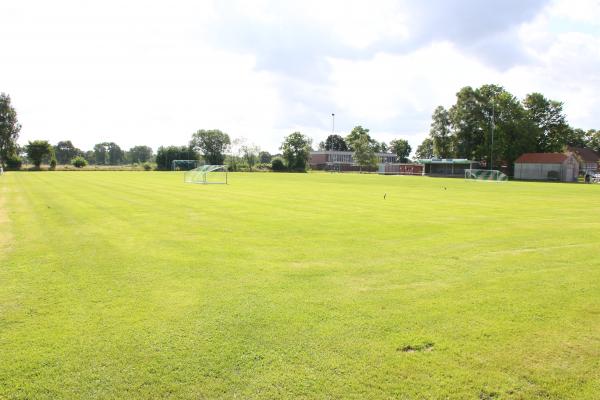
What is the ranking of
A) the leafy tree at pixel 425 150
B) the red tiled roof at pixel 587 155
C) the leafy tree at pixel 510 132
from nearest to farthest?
the leafy tree at pixel 510 132
the red tiled roof at pixel 587 155
the leafy tree at pixel 425 150

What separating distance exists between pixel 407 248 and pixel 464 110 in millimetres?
93915

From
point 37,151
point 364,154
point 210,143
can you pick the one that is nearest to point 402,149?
point 364,154

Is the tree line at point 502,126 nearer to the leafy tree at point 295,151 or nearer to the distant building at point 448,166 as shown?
the distant building at point 448,166

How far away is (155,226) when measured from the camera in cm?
1372

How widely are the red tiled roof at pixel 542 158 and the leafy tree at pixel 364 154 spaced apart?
49.1 metres

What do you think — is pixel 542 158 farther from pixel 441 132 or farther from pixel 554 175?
pixel 441 132

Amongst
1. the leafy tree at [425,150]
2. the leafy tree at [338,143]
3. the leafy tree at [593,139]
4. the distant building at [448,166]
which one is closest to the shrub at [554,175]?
the distant building at [448,166]

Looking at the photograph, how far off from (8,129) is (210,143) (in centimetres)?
6183

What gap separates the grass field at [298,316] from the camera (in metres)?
4.21

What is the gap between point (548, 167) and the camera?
74.9 meters

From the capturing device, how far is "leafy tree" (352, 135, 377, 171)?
123000 millimetres

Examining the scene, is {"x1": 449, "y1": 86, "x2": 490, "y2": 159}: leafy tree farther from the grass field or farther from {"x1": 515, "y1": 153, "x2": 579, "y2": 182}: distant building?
the grass field

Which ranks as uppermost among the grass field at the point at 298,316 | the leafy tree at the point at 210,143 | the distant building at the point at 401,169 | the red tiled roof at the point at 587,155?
the leafy tree at the point at 210,143

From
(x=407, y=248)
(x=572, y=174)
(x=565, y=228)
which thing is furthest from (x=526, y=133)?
(x=407, y=248)
